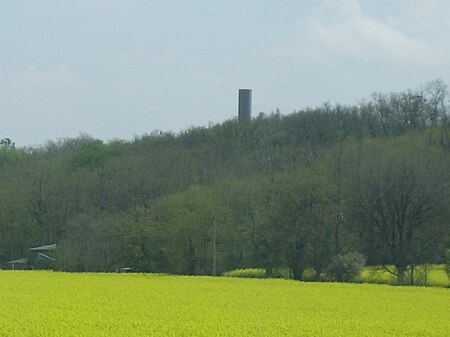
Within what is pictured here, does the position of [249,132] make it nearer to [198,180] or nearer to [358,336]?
[198,180]

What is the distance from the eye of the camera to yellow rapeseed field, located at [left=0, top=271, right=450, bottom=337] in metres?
20.3

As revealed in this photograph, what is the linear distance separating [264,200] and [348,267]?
1211 cm

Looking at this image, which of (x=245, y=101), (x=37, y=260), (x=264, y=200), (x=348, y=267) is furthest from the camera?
(x=245, y=101)

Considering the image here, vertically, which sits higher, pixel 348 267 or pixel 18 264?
pixel 348 267

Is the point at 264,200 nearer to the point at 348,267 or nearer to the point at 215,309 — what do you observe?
the point at 348,267

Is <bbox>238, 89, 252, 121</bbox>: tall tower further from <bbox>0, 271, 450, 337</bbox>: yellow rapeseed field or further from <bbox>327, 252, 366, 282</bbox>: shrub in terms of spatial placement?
<bbox>0, 271, 450, 337</bbox>: yellow rapeseed field

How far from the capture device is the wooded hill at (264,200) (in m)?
47.8

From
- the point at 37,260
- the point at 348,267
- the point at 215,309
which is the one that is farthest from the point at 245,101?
the point at 215,309

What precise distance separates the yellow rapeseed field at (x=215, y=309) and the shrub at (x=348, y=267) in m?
7.35

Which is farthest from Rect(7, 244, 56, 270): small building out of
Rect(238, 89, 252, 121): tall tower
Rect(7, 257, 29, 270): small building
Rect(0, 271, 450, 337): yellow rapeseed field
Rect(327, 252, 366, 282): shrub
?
Rect(238, 89, 252, 121): tall tower

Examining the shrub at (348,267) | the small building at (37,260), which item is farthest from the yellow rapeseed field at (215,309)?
the small building at (37,260)

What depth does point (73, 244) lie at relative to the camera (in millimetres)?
53156

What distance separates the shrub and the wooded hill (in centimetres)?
345

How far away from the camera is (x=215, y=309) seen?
81.1 ft
